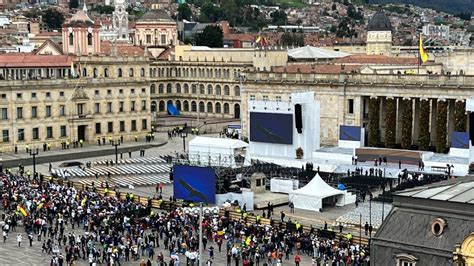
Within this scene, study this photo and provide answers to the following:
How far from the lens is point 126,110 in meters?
86.6

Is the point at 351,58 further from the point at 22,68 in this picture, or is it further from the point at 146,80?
the point at 22,68

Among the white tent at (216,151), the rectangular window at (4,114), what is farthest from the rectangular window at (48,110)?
the white tent at (216,151)

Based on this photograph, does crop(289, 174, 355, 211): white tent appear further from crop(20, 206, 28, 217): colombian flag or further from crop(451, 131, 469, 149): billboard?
crop(20, 206, 28, 217): colombian flag

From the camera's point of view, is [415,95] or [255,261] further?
[415,95]

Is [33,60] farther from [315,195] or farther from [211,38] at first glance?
[211,38]

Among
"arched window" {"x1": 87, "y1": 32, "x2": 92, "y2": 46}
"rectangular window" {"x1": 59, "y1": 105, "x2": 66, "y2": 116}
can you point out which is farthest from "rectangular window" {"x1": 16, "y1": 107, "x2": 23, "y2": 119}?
"arched window" {"x1": 87, "y1": 32, "x2": 92, "y2": 46}

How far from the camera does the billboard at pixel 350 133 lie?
229ft

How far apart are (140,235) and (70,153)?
36.0 meters

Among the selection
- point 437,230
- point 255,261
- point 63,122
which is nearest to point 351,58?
point 63,122

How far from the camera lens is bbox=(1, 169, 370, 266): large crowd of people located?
3712 cm

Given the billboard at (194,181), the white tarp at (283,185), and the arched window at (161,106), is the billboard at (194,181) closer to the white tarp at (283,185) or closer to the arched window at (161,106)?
the white tarp at (283,185)

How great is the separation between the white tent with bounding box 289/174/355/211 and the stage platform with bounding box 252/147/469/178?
371 inches

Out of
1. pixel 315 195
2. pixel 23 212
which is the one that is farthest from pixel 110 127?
pixel 23 212

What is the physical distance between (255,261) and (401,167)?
28.4 meters
